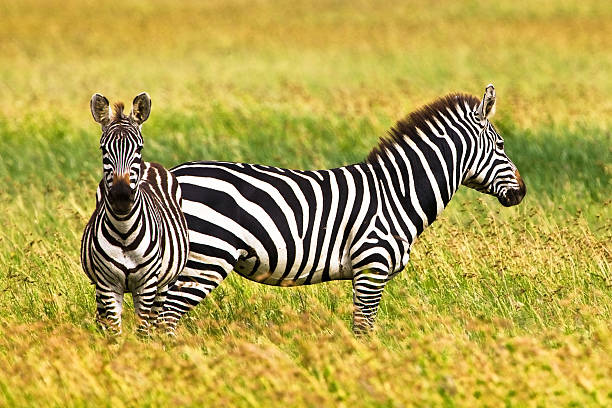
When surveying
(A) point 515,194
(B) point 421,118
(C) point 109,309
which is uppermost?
(B) point 421,118

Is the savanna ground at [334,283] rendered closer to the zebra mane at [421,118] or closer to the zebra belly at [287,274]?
the zebra belly at [287,274]

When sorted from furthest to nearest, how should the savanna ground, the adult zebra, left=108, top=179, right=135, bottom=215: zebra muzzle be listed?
the adult zebra, left=108, top=179, right=135, bottom=215: zebra muzzle, the savanna ground

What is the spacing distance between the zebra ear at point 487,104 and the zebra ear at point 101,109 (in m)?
3.07

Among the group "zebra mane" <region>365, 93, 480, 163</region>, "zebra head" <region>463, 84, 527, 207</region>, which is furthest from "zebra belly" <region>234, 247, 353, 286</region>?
"zebra head" <region>463, 84, 527, 207</region>

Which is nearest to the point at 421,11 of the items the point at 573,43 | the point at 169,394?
the point at 573,43

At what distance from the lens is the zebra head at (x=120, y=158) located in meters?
5.91

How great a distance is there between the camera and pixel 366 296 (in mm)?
7066

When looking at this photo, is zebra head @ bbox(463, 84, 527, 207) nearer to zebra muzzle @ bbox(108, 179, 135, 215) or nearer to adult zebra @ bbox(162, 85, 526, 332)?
adult zebra @ bbox(162, 85, 526, 332)

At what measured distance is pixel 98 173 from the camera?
13.7 meters

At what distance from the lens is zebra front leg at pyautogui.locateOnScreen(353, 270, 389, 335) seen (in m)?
7.04

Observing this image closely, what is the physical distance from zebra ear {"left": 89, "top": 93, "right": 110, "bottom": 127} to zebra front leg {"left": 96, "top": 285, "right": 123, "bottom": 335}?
3.84 feet

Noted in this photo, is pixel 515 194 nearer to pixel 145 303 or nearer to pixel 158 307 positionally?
pixel 158 307

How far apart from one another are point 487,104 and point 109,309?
11.4 feet

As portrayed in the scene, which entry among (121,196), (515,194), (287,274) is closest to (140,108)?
(121,196)
